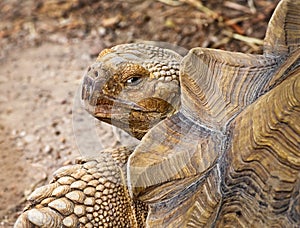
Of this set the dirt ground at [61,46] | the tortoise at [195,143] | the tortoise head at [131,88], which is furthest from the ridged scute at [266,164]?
the dirt ground at [61,46]

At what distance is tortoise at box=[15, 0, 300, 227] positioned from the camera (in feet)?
4.94

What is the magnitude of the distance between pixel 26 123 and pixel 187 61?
1.64 metres

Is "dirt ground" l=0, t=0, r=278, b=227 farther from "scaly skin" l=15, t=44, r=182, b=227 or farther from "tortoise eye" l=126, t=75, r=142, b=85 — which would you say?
"tortoise eye" l=126, t=75, r=142, b=85

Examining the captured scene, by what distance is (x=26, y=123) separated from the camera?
10.2ft

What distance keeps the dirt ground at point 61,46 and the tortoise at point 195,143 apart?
816 millimetres

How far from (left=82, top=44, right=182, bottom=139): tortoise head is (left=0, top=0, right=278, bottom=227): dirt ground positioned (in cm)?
88

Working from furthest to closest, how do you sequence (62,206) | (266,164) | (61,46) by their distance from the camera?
(61,46) < (62,206) < (266,164)

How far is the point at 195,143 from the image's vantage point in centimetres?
160

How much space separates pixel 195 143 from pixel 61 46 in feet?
7.28

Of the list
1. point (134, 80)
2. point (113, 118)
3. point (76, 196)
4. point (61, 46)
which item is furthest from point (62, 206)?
point (61, 46)

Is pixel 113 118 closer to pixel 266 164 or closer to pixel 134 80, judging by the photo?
pixel 134 80

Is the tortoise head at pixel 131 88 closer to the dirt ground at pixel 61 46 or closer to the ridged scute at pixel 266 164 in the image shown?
the ridged scute at pixel 266 164

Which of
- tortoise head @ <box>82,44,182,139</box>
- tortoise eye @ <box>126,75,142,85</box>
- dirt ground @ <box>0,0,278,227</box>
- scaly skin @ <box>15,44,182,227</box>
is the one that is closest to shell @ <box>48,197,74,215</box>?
scaly skin @ <box>15,44,182,227</box>

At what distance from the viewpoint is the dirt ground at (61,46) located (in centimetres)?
285
